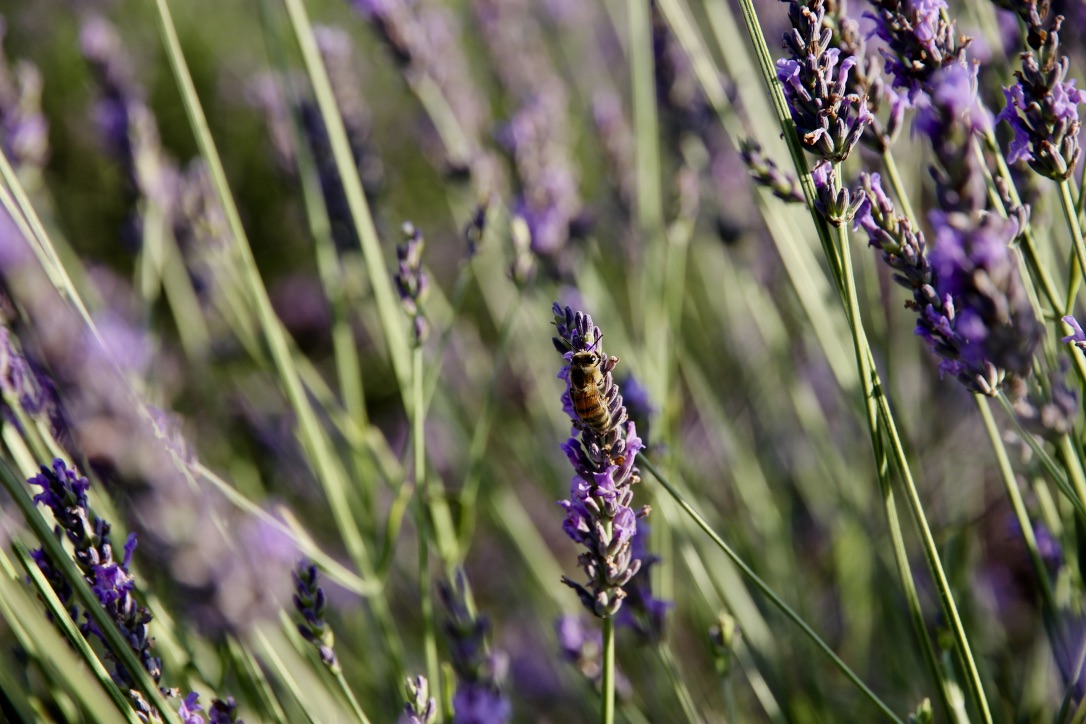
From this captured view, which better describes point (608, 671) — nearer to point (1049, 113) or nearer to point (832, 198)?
point (832, 198)

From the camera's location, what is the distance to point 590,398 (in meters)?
0.90

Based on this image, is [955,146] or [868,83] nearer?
[955,146]

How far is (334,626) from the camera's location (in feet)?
7.34

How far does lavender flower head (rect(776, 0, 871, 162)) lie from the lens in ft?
2.88

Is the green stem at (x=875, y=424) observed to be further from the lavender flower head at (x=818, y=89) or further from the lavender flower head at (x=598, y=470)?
the lavender flower head at (x=598, y=470)

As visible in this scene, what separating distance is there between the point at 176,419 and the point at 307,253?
8.85 feet

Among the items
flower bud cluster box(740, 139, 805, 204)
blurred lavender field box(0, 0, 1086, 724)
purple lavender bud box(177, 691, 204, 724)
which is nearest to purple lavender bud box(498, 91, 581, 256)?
blurred lavender field box(0, 0, 1086, 724)

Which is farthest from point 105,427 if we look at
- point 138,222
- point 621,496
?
point 138,222

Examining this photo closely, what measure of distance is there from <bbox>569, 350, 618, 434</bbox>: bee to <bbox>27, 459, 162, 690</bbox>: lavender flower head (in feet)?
1.66

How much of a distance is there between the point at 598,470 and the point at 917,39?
548 millimetres

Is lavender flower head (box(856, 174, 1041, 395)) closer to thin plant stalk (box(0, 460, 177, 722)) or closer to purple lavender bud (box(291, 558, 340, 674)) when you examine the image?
purple lavender bud (box(291, 558, 340, 674))

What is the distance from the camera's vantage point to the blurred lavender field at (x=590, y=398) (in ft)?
2.93

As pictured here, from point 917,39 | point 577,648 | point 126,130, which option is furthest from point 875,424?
point 126,130

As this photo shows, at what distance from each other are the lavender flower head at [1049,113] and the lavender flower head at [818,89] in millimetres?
175
